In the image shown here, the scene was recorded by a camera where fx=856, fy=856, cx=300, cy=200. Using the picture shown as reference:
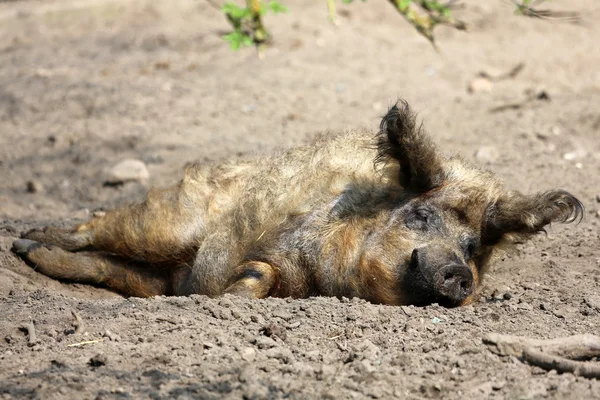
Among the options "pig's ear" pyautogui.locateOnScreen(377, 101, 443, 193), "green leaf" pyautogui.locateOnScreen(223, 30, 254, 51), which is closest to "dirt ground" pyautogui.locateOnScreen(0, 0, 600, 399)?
"pig's ear" pyautogui.locateOnScreen(377, 101, 443, 193)

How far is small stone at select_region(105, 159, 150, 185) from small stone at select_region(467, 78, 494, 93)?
16.2 ft

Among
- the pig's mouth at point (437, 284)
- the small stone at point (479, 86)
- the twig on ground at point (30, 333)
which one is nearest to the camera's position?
the twig on ground at point (30, 333)

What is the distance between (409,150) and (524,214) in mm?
894

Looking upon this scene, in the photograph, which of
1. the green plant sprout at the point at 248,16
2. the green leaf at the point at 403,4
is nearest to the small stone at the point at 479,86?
the green leaf at the point at 403,4

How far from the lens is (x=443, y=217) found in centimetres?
573

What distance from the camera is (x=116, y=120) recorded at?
402 inches

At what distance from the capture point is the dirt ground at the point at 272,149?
163 inches

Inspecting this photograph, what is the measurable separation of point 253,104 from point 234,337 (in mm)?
6397

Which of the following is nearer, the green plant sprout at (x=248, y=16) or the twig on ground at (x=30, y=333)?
the twig on ground at (x=30, y=333)

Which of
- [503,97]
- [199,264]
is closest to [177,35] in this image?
[503,97]

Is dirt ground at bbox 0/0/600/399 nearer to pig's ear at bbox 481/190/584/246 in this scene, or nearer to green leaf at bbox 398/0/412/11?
pig's ear at bbox 481/190/584/246

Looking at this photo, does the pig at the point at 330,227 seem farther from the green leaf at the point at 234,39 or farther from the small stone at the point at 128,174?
the small stone at the point at 128,174

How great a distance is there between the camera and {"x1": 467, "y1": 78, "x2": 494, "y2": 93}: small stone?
458 inches

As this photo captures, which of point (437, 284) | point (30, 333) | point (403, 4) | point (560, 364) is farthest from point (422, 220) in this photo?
point (30, 333)
